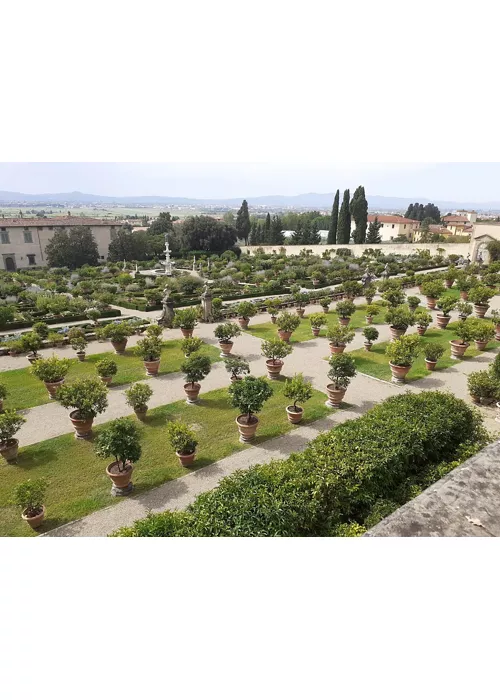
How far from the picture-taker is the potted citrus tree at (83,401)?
8.16 m

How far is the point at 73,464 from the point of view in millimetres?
7617

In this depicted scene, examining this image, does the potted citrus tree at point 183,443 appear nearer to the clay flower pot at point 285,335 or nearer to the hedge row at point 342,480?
the hedge row at point 342,480

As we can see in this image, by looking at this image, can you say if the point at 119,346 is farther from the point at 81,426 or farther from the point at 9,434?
the point at 9,434

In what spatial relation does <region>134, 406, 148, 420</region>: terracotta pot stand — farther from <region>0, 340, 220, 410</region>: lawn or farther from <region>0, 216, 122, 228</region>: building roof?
<region>0, 216, 122, 228</region>: building roof

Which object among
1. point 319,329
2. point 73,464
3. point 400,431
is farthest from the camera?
point 319,329

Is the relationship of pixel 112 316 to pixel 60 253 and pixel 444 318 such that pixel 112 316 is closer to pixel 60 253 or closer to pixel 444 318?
pixel 444 318

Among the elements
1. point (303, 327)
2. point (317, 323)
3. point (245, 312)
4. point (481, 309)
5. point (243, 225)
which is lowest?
point (303, 327)

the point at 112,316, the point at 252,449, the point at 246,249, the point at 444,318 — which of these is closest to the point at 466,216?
the point at 246,249

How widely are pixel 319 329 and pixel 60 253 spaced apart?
29.2 metres

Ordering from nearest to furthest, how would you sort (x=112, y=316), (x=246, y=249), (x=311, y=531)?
(x=311, y=531) → (x=112, y=316) → (x=246, y=249)

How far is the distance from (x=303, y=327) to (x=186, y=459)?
417 inches

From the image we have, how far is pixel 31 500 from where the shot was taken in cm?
583

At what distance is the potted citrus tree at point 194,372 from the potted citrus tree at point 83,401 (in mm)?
2115

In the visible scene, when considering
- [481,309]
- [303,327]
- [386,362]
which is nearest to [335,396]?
[386,362]
